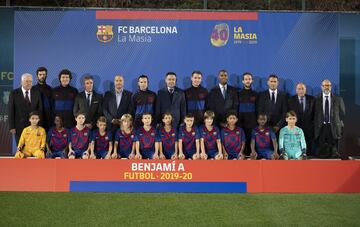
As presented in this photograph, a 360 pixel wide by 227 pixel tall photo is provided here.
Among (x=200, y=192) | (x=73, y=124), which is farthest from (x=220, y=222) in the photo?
(x=73, y=124)

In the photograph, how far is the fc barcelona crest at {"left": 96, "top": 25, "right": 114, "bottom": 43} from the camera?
1534cm

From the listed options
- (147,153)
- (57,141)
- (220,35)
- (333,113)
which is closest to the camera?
(147,153)

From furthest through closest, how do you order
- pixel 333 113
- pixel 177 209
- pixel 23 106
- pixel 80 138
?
pixel 333 113, pixel 23 106, pixel 80 138, pixel 177 209

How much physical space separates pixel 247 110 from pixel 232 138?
1459 millimetres

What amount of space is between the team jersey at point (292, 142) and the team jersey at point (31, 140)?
201 inches

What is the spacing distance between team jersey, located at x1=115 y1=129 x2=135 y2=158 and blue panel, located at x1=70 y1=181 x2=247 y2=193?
1692 mm

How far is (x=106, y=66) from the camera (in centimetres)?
1537

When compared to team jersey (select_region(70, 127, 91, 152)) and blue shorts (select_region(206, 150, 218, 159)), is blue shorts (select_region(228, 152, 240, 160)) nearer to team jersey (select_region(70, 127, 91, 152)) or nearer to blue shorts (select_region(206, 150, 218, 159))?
blue shorts (select_region(206, 150, 218, 159))

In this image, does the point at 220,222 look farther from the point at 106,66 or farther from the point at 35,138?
the point at 106,66

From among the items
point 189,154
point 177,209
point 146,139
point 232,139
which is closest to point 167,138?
point 146,139

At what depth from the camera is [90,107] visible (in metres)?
14.4

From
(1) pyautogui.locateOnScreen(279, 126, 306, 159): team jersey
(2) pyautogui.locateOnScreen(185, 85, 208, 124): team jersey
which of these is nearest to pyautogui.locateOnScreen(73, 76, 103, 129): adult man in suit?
(2) pyautogui.locateOnScreen(185, 85, 208, 124): team jersey

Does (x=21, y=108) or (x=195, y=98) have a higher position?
(x=195, y=98)

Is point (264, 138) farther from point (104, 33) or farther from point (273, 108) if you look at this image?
point (104, 33)
